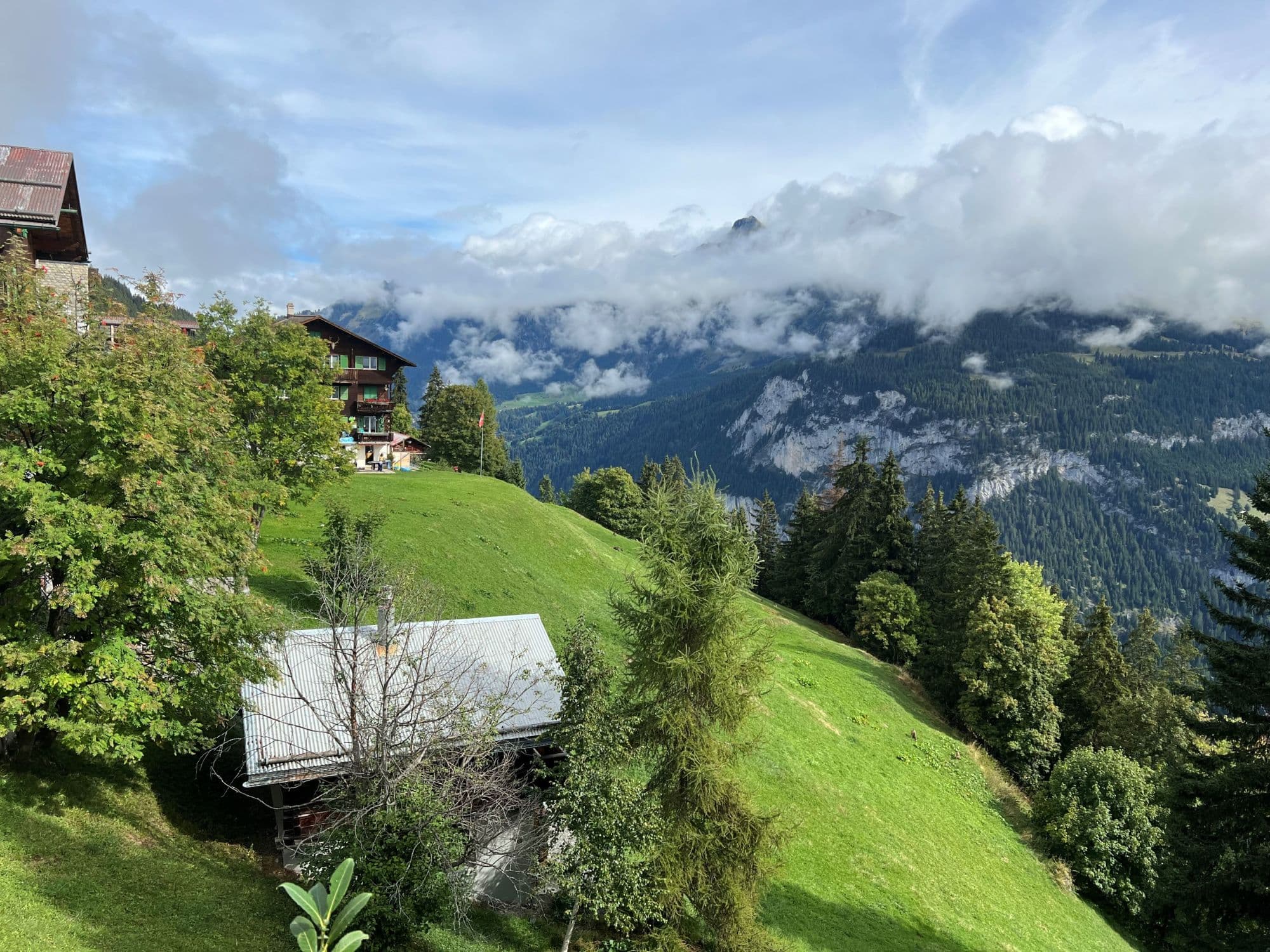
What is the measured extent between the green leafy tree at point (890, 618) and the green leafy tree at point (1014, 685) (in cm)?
1208

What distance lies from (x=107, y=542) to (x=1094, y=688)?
200 feet

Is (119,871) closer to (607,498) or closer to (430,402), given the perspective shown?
(607,498)

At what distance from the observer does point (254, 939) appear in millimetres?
15133

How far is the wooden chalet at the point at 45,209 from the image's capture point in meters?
22.3

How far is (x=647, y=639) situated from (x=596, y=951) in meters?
8.58

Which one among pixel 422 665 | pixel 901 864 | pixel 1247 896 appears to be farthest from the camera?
pixel 901 864

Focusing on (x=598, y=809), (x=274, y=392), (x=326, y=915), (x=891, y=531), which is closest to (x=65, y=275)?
(x=274, y=392)

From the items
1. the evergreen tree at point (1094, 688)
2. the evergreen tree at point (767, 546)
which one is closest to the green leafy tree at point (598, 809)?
the evergreen tree at point (1094, 688)

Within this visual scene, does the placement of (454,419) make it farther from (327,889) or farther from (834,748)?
(327,889)

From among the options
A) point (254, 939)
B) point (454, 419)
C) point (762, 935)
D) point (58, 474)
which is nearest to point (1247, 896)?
point (762, 935)

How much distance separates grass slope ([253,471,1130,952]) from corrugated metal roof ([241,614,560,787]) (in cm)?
676

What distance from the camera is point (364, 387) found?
75.9 metres

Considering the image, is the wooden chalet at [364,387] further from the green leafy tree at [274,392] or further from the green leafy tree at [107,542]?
the green leafy tree at [107,542]

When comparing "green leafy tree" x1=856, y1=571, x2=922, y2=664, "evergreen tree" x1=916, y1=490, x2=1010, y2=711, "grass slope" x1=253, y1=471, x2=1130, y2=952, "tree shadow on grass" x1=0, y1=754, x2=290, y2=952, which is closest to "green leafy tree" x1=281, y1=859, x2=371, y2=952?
"tree shadow on grass" x1=0, y1=754, x2=290, y2=952
